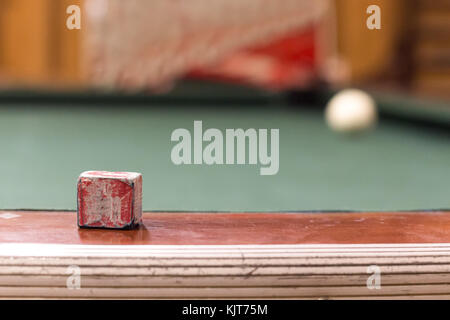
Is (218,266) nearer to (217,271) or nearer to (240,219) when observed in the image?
(217,271)

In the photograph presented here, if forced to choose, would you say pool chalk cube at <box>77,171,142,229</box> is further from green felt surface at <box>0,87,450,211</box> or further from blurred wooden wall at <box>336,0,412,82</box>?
blurred wooden wall at <box>336,0,412,82</box>

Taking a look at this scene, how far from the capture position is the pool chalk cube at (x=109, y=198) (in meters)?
0.77

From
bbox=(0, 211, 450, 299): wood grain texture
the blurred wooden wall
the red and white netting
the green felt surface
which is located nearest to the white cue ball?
the green felt surface

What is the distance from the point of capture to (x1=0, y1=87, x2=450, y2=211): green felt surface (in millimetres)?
1131

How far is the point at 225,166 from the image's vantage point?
1568 mm

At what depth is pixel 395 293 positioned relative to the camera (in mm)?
730
